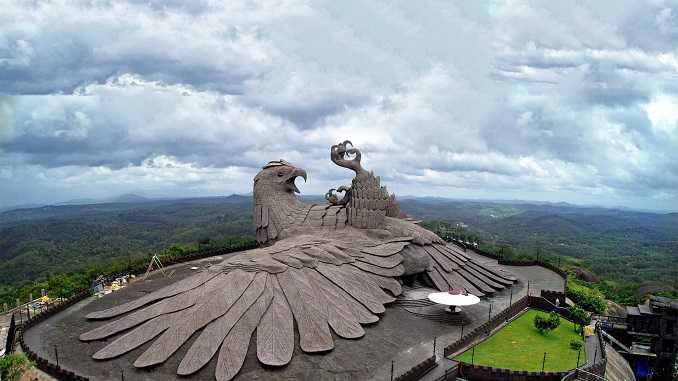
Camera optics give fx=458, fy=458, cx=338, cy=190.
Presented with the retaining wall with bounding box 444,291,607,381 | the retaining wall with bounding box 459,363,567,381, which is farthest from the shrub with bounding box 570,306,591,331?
the retaining wall with bounding box 459,363,567,381

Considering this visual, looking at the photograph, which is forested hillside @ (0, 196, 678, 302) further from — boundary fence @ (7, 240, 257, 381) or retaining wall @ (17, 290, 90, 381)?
retaining wall @ (17, 290, 90, 381)

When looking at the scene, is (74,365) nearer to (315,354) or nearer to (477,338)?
(315,354)

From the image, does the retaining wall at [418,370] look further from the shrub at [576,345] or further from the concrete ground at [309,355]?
the shrub at [576,345]

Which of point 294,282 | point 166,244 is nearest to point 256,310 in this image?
point 294,282

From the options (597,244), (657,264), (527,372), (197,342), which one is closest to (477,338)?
(527,372)

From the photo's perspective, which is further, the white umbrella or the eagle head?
the eagle head
